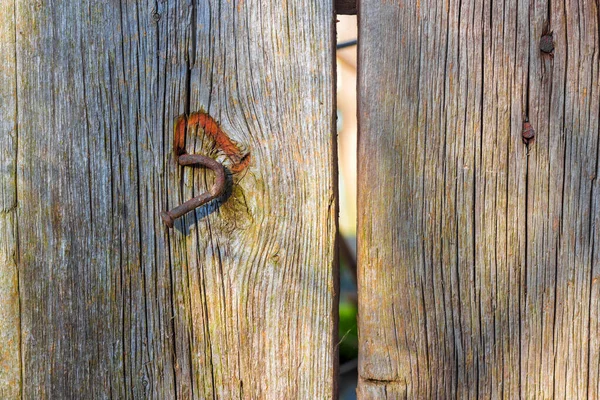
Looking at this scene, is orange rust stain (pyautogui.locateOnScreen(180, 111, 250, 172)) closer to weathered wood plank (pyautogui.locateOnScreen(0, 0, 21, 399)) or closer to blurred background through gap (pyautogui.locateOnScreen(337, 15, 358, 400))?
weathered wood plank (pyautogui.locateOnScreen(0, 0, 21, 399))

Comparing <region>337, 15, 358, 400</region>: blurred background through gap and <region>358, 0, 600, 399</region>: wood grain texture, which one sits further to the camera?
<region>337, 15, 358, 400</region>: blurred background through gap

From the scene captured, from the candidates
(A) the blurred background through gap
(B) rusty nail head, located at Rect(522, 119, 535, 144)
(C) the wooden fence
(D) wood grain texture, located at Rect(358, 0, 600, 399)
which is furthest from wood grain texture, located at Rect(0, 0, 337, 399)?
(A) the blurred background through gap

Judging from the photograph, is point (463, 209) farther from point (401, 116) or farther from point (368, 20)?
point (368, 20)

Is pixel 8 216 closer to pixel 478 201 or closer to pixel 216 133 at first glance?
pixel 216 133

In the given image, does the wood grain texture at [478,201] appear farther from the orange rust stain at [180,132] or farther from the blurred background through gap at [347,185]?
the blurred background through gap at [347,185]

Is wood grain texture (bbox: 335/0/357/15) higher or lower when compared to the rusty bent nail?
higher

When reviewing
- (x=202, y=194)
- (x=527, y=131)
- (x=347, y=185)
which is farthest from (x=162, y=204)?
(x=347, y=185)
